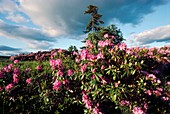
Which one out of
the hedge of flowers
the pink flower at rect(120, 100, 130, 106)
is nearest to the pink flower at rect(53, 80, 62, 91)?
the hedge of flowers

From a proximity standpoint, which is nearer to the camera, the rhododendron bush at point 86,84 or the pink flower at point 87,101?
the rhododendron bush at point 86,84

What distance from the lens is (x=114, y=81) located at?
6680 millimetres

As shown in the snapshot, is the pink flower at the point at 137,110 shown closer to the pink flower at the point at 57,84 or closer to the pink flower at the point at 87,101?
the pink flower at the point at 87,101

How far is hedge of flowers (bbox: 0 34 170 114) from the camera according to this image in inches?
257

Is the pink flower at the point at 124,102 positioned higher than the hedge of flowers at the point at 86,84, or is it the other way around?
the hedge of flowers at the point at 86,84

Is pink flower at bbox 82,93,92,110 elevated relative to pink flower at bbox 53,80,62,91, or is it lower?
lower

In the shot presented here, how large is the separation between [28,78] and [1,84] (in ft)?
2.95

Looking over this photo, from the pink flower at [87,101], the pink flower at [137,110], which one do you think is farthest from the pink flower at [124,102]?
the pink flower at [87,101]

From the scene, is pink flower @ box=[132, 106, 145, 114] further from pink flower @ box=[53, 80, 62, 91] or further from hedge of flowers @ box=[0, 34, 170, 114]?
pink flower @ box=[53, 80, 62, 91]

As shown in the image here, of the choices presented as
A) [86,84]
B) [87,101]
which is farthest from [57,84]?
[87,101]

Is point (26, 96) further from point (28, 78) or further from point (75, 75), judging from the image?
point (75, 75)

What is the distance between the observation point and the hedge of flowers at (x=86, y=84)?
6535 mm

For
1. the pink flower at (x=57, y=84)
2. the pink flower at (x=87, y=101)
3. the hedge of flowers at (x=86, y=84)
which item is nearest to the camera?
the hedge of flowers at (x=86, y=84)

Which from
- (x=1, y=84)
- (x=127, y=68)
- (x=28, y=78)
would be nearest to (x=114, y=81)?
(x=127, y=68)
